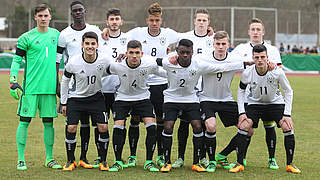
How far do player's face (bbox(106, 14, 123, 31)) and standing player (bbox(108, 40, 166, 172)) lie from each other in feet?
2.51

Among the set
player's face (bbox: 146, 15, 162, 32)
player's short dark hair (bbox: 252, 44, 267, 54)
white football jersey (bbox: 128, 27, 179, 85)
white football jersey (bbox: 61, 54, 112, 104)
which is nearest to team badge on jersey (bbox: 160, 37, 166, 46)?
white football jersey (bbox: 128, 27, 179, 85)

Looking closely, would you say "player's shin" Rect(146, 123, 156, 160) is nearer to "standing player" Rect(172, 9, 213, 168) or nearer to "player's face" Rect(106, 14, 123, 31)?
"standing player" Rect(172, 9, 213, 168)

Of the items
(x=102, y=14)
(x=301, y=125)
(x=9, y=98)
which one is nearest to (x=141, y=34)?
(x=301, y=125)

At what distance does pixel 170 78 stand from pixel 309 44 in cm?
3920

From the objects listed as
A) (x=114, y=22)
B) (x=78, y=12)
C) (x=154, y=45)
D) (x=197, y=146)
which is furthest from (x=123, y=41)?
(x=197, y=146)

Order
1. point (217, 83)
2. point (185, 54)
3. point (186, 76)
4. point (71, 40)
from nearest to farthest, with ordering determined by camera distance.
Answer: point (185, 54), point (186, 76), point (217, 83), point (71, 40)

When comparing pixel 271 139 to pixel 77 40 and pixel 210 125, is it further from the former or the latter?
pixel 77 40

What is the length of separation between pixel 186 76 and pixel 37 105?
7.23 ft

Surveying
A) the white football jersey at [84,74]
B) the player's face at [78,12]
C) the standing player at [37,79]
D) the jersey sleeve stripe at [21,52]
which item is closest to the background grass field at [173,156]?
the standing player at [37,79]

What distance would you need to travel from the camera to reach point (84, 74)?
7.27 metres

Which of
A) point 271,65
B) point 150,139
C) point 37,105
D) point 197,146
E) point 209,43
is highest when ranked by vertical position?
point 209,43

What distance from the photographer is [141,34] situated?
8047 millimetres

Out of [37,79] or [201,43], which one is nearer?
[37,79]

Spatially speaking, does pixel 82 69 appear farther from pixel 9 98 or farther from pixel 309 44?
pixel 309 44
